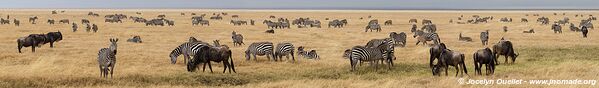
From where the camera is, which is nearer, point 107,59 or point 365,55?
point 107,59

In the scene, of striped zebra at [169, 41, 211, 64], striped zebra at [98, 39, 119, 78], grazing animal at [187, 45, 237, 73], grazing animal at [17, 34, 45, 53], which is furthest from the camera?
grazing animal at [17, 34, 45, 53]

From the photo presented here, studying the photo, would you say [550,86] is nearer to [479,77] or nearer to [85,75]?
[479,77]

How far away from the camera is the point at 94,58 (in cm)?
2375

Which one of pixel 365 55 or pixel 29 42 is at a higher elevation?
pixel 365 55

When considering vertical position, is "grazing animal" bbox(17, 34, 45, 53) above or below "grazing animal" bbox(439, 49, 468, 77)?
below

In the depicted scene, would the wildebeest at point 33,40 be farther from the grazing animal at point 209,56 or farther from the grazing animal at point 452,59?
the grazing animal at point 452,59

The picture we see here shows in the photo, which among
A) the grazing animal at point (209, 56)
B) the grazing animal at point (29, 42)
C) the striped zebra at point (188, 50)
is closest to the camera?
the grazing animal at point (209, 56)

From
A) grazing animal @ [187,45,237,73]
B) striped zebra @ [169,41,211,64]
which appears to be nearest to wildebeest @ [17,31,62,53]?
striped zebra @ [169,41,211,64]

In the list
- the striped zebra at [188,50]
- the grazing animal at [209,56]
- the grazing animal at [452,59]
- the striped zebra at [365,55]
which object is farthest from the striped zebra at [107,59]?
the grazing animal at [452,59]

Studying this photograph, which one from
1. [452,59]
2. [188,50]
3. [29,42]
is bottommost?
[29,42]

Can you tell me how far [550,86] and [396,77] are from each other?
4.65m

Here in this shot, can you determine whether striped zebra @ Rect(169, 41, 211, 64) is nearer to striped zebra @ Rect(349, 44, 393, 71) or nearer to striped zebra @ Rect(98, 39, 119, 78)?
striped zebra @ Rect(98, 39, 119, 78)

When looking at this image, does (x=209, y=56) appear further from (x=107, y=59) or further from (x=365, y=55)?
(x=365, y=55)

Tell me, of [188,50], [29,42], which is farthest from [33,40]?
[188,50]
